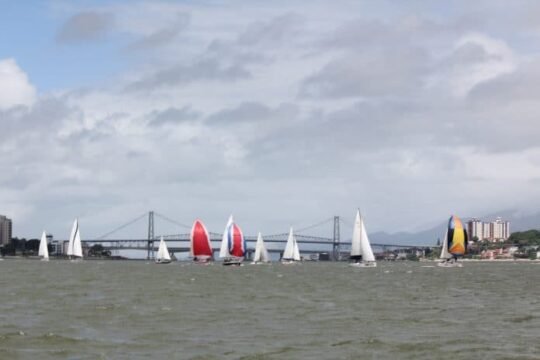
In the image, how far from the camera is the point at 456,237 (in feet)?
307

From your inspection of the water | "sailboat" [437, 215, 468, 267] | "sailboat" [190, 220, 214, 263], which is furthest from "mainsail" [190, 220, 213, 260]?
the water

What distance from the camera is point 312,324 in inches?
1080

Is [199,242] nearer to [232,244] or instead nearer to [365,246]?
[232,244]

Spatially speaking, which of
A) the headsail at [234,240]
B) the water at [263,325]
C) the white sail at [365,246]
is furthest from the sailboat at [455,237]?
the water at [263,325]

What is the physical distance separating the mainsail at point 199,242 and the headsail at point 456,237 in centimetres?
2195

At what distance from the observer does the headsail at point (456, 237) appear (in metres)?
93.5

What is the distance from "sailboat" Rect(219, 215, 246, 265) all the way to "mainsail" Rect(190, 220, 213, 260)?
2.16 metres

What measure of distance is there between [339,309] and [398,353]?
37.6 ft

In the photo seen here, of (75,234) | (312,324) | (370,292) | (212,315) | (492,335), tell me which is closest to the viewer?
(492,335)

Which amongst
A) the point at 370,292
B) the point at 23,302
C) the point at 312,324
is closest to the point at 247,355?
the point at 312,324

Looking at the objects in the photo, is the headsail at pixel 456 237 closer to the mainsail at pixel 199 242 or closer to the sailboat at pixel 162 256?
the mainsail at pixel 199 242

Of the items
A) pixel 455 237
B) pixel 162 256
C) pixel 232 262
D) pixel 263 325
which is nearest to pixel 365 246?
pixel 455 237

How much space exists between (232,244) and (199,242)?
411 cm

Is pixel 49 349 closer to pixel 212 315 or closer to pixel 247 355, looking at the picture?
pixel 247 355
